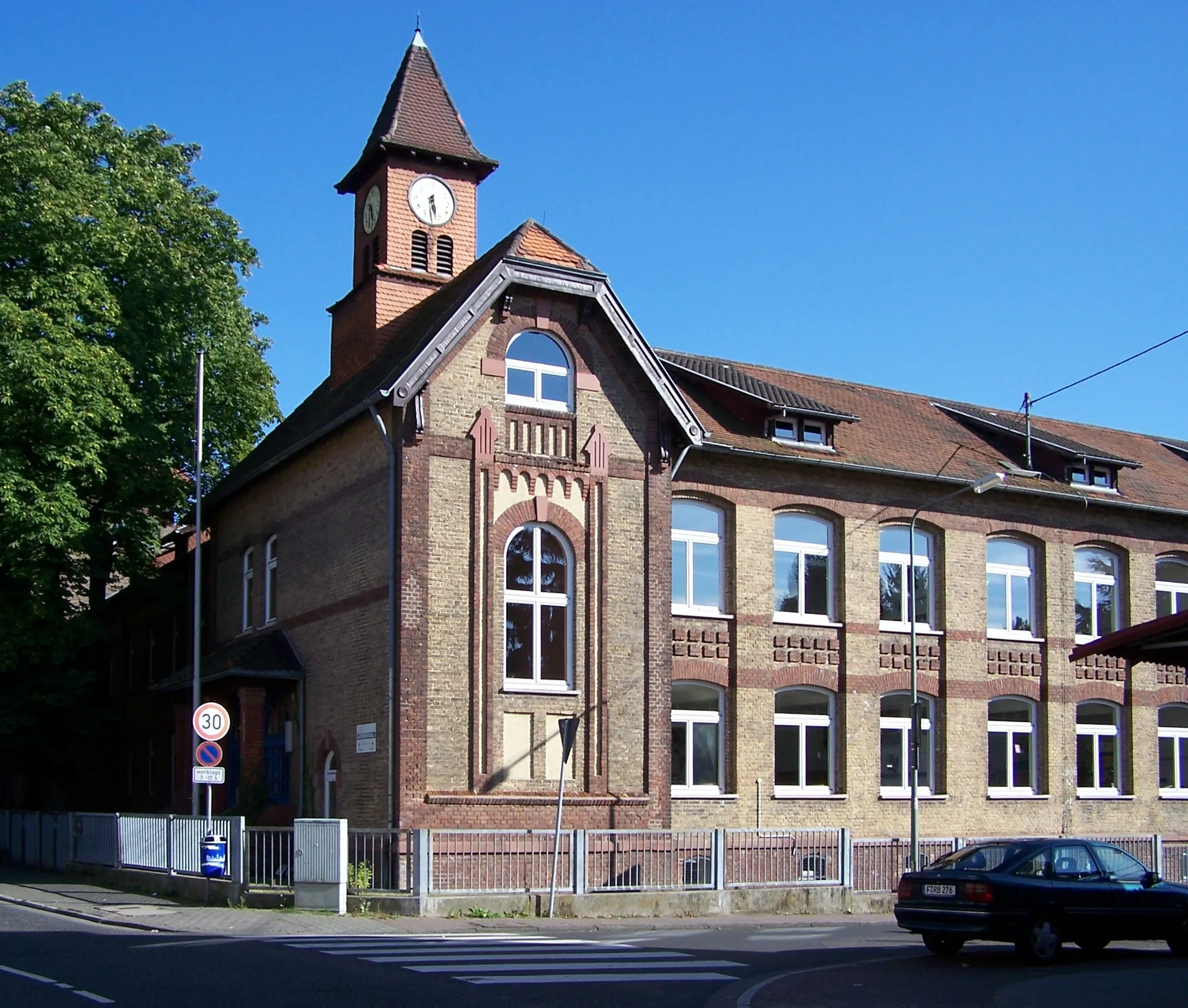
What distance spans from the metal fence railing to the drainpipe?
0.62 meters

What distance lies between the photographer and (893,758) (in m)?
30.7

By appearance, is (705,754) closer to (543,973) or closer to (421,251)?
(421,251)

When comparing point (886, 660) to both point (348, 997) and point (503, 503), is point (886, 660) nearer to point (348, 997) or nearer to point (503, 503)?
point (503, 503)

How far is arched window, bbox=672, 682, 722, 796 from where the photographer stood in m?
28.1

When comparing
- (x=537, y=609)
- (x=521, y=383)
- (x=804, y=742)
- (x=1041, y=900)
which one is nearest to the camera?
(x=1041, y=900)

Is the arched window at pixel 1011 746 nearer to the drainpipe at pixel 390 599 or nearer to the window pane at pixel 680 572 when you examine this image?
the window pane at pixel 680 572

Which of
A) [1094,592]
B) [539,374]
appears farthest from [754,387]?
[1094,592]

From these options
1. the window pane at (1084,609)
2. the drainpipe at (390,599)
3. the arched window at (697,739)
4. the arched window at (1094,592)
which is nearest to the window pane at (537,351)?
the drainpipe at (390,599)

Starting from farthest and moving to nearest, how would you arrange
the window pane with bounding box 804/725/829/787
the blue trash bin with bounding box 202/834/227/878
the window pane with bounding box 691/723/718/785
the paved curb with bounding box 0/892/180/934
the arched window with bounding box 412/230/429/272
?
1. the arched window with bounding box 412/230/429/272
2. the window pane with bounding box 804/725/829/787
3. the window pane with bounding box 691/723/718/785
4. the blue trash bin with bounding box 202/834/227/878
5. the paved curb with bounding box 0/892/180/934

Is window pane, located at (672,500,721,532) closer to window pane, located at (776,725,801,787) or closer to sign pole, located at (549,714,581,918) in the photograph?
window pane, located at (776,725,801,787)

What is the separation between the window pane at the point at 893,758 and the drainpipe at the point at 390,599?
11260 millimetres

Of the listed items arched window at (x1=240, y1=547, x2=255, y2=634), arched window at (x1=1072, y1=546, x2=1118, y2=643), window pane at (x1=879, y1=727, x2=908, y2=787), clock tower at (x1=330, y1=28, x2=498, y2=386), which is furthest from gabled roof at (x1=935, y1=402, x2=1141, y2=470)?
arched window at (x1=240, y1=547, x2=255, y2=634)

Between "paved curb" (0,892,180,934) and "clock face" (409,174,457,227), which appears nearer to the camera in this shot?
"paved curb" (0,892,180,934)

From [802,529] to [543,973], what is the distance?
17.0 m
